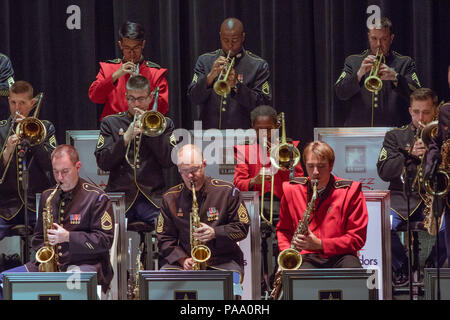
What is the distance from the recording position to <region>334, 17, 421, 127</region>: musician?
6.94 meters

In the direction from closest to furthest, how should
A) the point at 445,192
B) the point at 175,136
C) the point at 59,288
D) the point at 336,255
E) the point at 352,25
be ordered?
the point at 59,288 → the point at 445,192 → the point at 336,255 → the point at 175,136 → the point at 352,25

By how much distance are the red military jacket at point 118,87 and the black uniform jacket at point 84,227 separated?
1.67 m

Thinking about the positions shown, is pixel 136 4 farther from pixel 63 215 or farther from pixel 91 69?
pixel 63 215

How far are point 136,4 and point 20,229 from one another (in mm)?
2624

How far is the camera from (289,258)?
5.07 metres

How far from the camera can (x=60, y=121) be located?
25.8ft

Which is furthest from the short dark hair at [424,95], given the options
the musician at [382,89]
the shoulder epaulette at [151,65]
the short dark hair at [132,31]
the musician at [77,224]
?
the musician at [77,224]

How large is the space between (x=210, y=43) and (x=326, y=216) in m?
3.00

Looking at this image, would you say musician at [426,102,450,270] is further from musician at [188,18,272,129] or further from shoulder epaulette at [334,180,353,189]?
musician at [188,18,272,129]

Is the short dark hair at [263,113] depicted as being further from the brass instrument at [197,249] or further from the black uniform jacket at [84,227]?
the black uniform jacket at [84,227]

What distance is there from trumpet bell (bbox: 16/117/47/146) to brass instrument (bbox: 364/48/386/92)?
280 cm

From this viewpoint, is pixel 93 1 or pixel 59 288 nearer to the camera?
pixel 59 288
